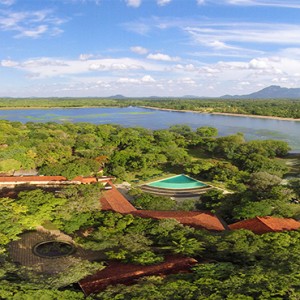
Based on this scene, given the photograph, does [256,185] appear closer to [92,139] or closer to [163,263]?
[163,263]

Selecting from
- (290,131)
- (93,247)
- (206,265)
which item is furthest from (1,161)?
(290,131)

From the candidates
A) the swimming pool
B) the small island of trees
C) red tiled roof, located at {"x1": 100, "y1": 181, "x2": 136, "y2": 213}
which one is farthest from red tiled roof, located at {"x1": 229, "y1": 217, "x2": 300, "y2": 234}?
the swimming pool

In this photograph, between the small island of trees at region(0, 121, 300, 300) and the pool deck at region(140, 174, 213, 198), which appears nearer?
the small island of trees at region(0, 121, 300, 300)

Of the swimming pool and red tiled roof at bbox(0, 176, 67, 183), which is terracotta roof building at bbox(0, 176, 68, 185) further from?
the swimming pool

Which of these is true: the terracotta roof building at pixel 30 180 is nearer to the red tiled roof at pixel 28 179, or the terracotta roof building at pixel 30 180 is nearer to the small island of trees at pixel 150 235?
the red tiled roof at pixel 28 179

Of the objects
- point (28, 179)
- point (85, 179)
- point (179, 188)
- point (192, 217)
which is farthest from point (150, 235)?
point (28, 179)
